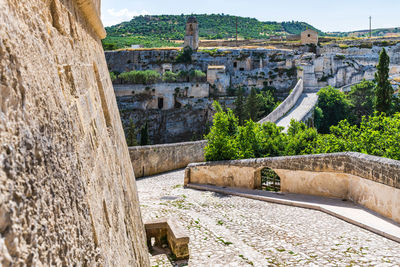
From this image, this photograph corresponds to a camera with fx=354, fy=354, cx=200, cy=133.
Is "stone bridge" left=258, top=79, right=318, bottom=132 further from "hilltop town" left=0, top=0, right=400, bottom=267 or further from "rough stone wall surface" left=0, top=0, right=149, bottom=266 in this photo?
"rough stone wall surface" left=0, top=0, right=149, bottom=266

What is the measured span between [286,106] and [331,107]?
629 cm

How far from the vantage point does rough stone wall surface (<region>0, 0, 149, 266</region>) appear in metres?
1.12

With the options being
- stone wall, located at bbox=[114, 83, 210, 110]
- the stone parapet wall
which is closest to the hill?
stone wall, located at bbox=[114, 83, 210, 110]

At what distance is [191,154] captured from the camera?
1825 centimetres

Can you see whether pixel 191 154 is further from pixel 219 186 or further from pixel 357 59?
pixel 357 59

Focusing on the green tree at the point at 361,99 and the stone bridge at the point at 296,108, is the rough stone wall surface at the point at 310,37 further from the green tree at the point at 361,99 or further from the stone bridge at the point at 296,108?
the green tree at the point at 361,99


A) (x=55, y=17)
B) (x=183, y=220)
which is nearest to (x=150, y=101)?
(x=183, y=220)

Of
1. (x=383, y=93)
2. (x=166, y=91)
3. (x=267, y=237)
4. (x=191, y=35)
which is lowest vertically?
(x=267, y=237)

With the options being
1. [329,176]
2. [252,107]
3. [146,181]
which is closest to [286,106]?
[252,107]

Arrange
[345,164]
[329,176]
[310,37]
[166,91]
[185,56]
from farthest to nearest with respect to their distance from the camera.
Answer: [310,37]
[185,56]
[166,91]
[329,176]
[345,164]

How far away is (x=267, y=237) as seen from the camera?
6.79m

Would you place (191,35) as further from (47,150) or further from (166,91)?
(47,150)

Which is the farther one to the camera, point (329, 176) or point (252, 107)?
point (252, 107)

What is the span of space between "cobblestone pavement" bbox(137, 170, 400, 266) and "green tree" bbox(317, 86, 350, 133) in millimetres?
27567
